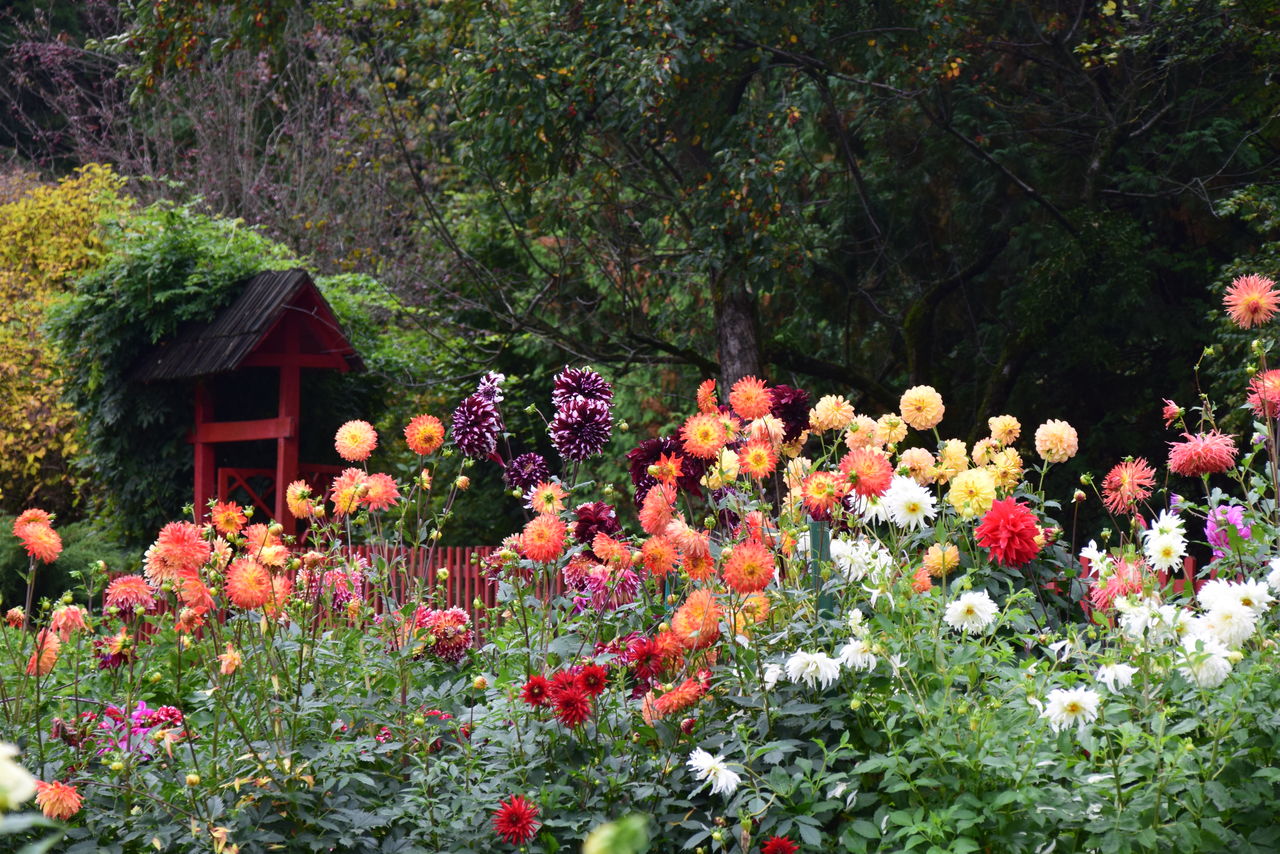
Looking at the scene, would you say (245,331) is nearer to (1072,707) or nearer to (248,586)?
(248,586)

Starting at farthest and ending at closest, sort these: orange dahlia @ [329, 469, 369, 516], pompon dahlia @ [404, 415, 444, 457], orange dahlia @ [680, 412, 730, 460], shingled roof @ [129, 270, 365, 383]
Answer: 1. shingled roof @ [129, 270, 365, 383]
2. pompon dahlia @ [404, 415, 444, 457]
3. orange dahlia @ [329, 469, 369, 516]
4. orange dahlia @ [680, 412, 730, 460]

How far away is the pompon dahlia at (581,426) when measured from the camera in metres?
3.47

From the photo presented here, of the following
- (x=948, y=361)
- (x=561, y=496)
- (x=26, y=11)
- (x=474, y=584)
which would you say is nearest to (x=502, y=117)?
(x=474, y=584)

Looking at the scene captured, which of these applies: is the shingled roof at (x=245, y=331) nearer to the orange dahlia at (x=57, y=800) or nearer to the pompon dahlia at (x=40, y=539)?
the pompon dahlia at (x=40, y=539)

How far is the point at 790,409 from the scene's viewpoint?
3.27 meters

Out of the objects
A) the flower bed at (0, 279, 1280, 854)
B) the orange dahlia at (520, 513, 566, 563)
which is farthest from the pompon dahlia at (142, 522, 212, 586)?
the orange dahlia at (520, 513, 566, 563)

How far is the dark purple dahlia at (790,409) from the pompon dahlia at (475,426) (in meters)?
0.79

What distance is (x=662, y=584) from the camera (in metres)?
3.93

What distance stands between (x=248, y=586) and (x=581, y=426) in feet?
3.51

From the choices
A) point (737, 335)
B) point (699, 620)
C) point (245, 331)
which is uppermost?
point (737, 335)

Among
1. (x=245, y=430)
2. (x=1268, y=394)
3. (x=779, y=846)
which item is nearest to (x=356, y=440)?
(x=779, y=846)

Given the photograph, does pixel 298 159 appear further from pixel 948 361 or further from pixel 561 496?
pixel 561 496

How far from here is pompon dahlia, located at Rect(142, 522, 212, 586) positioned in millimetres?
2725

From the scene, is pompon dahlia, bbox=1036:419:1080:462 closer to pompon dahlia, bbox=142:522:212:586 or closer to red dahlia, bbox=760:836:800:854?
red dahlia, bbox=760:836:800:854
